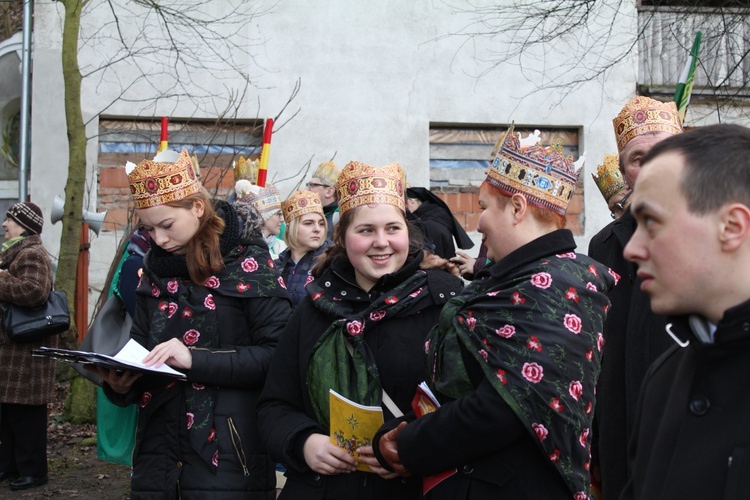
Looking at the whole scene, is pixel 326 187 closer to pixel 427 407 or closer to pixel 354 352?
pixel 354 352

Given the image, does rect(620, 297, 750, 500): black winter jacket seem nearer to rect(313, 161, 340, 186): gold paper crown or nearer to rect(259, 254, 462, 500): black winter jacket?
rect(259, 254, 462, 500): black winter jacket

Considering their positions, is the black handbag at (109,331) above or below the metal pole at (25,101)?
below

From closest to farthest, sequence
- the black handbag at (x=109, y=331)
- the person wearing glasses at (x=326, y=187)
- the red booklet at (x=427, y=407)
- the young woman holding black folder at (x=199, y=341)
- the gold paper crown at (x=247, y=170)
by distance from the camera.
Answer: the red booklet at (x=427, y=407)
the young woman holding black folder at (x=199, y=341)
the black handbag at (x=109, y=331)
the person wearing glasses at (x=326, y=187)
the gold paper crown at (x=247, y=170)

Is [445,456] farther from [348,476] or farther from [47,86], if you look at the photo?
[47,86]

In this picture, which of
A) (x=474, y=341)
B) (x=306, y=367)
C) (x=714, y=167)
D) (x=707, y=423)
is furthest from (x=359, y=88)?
(x=707, y=423)

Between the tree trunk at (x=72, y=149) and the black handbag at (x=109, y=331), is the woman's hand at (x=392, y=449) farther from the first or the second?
the tree trunk at (x=72, y=149)

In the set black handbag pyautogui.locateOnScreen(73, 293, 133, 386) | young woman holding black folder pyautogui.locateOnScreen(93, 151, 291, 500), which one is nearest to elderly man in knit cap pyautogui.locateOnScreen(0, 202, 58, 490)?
black handbag pyautogui.locateOnScreen(73, 293, 133, 386)

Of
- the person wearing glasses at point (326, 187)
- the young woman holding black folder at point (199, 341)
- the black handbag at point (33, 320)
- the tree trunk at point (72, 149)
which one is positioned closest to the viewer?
the young woman holding black folder at point (199, 341)

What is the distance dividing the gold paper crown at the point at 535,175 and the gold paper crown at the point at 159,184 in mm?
1516

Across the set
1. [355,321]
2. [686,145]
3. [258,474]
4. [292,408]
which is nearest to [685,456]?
[686,145]

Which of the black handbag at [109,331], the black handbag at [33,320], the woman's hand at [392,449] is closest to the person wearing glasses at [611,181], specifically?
the black handbag at [109,331]

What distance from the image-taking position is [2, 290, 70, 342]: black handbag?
7094 millimetres

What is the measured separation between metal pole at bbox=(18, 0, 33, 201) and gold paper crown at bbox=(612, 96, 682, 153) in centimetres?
947

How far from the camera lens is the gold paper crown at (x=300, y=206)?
6.91 m
